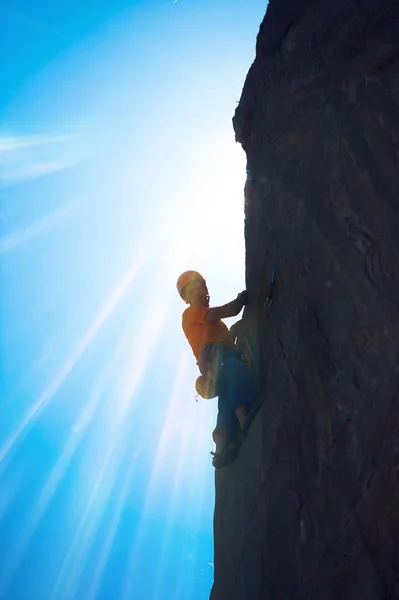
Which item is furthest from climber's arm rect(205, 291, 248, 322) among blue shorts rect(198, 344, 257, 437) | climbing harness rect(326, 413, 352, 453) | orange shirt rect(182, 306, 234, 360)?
climbing harness rect(326, 413, 352, 453)

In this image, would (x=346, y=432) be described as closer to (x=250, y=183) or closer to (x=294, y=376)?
(x=294, y=376)

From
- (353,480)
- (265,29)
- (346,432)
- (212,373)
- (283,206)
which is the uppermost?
(265,29)

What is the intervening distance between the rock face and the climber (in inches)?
7.6

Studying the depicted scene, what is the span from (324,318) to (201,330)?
2.06 meters

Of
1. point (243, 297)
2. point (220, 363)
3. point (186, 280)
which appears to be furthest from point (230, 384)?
point (186, 280)

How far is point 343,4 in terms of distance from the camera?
13.6ft

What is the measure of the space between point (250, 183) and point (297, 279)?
6.36 ft

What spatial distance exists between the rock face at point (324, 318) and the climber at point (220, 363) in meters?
0.19

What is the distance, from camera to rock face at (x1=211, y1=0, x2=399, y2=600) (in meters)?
2.89

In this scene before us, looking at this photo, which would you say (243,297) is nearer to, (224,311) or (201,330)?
(224,311)

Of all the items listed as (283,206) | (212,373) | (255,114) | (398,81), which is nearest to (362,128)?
(398,81)

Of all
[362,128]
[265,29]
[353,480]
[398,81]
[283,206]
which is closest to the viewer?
[353,480]

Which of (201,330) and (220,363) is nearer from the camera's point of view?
(220,363)

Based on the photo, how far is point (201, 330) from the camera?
543cm
